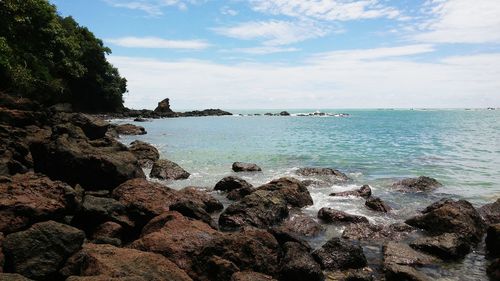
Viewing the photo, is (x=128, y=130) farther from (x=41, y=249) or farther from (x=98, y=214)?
(x=41, y=249)

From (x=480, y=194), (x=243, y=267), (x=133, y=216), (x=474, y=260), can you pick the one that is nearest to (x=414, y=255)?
(x=474, y=260)

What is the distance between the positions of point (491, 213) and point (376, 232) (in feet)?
16.3

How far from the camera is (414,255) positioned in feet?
34.3

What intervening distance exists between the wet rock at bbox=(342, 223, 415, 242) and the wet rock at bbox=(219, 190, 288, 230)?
2.42 m

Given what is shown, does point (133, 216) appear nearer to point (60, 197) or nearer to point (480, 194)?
point (60, 197)

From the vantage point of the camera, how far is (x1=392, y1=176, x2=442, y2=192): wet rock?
19.4m

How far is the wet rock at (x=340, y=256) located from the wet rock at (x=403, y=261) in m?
0.68

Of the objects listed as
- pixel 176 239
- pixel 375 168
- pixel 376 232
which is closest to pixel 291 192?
pixel 376 232

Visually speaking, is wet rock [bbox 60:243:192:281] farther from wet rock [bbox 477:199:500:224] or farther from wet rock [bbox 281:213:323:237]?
wet rock [bbox 477:199:500:224]

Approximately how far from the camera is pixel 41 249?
23.9 feet

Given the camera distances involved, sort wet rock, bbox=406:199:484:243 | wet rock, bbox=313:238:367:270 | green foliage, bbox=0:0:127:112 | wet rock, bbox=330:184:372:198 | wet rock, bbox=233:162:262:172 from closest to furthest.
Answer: wet rock, bbox=313:238:367:270 < wet rock, bbox=406:199:484:243 < wet rock, bbox=330:184:372:198 < wet rock, bbox=233:162:262:172 < green foliage, bbox=0:0:127:112

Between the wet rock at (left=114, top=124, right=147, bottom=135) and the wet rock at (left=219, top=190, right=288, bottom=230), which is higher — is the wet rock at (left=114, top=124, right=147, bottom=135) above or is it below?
above

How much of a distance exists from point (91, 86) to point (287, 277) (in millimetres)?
72315

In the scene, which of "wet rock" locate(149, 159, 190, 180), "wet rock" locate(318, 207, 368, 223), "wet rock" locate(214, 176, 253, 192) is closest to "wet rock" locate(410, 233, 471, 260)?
"wet rock" locate(318, 207, 368, 223)
